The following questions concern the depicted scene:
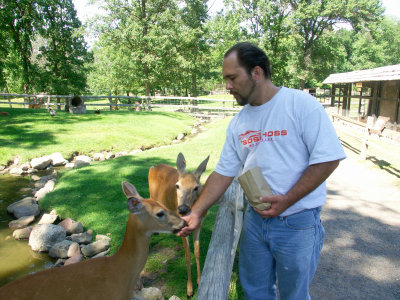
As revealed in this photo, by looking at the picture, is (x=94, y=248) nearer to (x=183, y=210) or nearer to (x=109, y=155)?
(x=183, y=210)

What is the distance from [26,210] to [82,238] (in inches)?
82.7

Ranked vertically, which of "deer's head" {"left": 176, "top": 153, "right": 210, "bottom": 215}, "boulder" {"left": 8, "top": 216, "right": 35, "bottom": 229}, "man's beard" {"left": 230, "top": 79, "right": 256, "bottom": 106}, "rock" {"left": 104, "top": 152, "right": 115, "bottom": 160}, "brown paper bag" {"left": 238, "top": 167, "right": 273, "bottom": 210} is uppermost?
"man's beard" {"left": 230, "top": 79, "right": 256, "bottom": 106}

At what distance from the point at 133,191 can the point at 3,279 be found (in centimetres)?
311

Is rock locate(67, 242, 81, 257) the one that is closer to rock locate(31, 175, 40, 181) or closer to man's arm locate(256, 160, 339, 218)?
man's arm locate(256, 160, 339, 218)

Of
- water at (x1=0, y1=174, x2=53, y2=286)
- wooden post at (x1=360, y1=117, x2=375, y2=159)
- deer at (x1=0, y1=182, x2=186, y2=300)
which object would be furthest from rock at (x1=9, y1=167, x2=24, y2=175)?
wooden post at (x1=360, y1=117, x2=375, y2=159)

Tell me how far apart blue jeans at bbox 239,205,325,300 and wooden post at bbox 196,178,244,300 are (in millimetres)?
200

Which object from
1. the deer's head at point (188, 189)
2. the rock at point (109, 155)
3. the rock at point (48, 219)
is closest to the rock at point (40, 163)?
the rock at point (109, 155)

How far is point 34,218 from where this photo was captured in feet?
20.9

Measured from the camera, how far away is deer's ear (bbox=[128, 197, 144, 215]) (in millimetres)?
2803

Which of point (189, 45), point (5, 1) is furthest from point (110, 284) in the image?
point (189, 45)

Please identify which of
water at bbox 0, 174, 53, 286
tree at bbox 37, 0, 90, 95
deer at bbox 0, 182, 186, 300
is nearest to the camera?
deer at bbox 0, 182, 186, 300

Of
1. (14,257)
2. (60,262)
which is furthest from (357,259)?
(14,257)

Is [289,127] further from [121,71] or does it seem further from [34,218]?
[121,71]

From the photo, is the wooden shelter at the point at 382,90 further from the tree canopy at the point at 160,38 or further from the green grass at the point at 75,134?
the tree canopy at the point at 160,38
